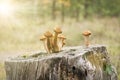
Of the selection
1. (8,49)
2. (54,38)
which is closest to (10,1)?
(8,49)

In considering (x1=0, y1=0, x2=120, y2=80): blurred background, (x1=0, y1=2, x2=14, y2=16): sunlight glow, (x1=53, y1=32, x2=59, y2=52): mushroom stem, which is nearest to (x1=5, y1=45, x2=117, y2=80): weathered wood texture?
(x1=53, y1=32, x2=59, y2=52): mushroom stem

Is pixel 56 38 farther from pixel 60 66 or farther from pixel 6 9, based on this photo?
pixel 6 9

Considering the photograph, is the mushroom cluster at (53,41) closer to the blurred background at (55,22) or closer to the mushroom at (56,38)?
the mushroom at (56,38)

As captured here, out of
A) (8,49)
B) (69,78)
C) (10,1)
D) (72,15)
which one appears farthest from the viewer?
(72,15)

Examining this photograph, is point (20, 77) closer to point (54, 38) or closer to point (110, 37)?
point (54, 38)

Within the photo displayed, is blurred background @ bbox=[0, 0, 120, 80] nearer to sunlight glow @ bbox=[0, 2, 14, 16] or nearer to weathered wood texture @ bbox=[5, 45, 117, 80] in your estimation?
sunlight glow @ bbox=[0, 2, 14, 16]

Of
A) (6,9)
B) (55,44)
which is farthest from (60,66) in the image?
(6,9)
